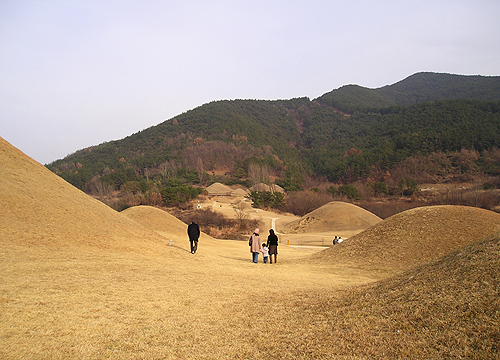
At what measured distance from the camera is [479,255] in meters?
6.70

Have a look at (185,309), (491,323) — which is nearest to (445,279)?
(491,323)

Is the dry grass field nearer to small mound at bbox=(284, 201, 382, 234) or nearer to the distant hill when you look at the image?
small mound at bbox=(284, 201, 382, 234)

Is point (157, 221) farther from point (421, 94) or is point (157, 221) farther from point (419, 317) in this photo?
point (421, 94)

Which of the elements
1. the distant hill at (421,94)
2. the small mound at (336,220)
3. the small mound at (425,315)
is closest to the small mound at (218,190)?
the small mound at (336,220)

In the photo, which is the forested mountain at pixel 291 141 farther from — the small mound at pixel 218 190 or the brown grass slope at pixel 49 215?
the brown grass slope at pixel 49 215

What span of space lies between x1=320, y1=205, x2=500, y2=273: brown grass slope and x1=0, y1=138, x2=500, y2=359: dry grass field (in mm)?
1244

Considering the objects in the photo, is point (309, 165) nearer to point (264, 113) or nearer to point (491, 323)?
point (264, 113)

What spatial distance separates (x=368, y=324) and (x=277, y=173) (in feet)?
333

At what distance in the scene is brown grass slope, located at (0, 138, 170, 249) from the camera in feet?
40.7

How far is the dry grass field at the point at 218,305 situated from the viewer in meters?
4.84

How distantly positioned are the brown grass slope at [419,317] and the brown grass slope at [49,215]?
967 centimetres

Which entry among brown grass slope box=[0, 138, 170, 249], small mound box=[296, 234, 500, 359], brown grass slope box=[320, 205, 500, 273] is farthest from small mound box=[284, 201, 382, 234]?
small mound box=[296, 234, 500, 359]

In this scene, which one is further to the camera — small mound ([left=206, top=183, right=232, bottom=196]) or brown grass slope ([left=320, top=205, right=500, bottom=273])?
small mound ([left=206, top=183, right=232, bottom=196])

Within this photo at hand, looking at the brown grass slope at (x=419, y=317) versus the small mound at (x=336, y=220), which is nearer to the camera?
the brown grass slope at (x=419, y=317)
